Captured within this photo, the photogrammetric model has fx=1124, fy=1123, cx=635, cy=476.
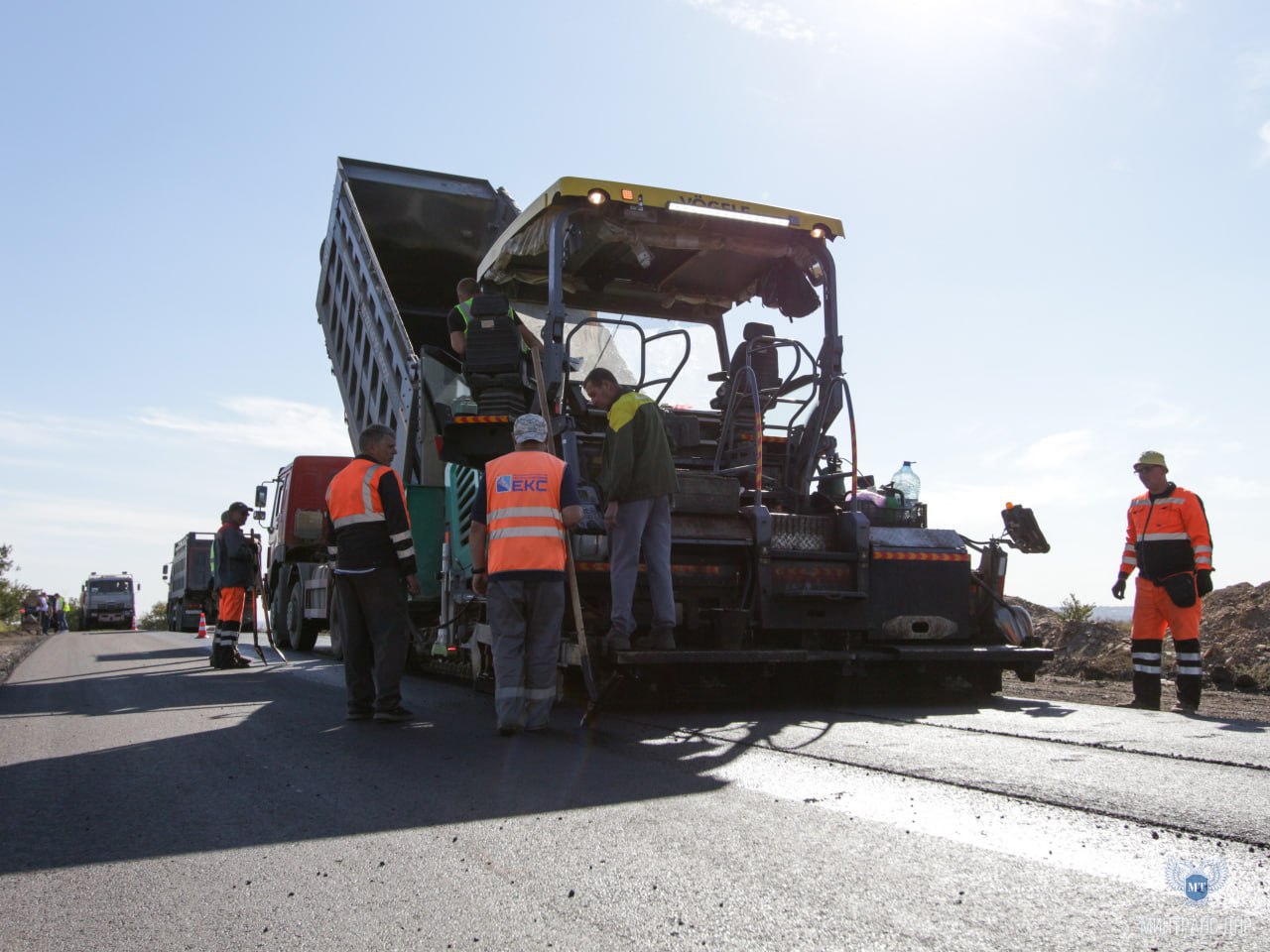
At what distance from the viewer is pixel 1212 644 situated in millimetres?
9195

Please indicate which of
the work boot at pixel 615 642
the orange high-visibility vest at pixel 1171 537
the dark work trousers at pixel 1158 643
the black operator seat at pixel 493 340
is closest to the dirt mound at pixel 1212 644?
the dark work trousers at pixel 1158 643

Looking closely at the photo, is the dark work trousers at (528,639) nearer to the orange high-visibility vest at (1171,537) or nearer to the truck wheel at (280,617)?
the orange high-visibility vest at (1171,537)

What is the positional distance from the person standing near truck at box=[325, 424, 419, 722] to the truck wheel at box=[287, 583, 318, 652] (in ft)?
22.9

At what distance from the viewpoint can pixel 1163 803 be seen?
3.31 meters

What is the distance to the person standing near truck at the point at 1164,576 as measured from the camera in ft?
21.7

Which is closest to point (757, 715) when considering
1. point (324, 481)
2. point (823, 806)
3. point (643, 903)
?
point (823, 806)

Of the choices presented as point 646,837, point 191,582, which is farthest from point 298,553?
point 191,582

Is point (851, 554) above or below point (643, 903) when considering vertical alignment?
above

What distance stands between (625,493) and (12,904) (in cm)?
349

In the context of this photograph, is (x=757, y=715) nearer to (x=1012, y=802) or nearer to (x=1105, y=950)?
(x=1012, y=802)

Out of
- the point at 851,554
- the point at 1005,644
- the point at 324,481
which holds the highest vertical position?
the point at 324,481

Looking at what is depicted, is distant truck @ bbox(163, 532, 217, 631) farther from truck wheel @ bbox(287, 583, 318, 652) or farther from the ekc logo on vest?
the ekc logo on vest

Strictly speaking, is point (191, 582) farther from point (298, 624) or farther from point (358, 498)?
point (358, 498)

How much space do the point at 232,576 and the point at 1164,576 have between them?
8.00 metres
